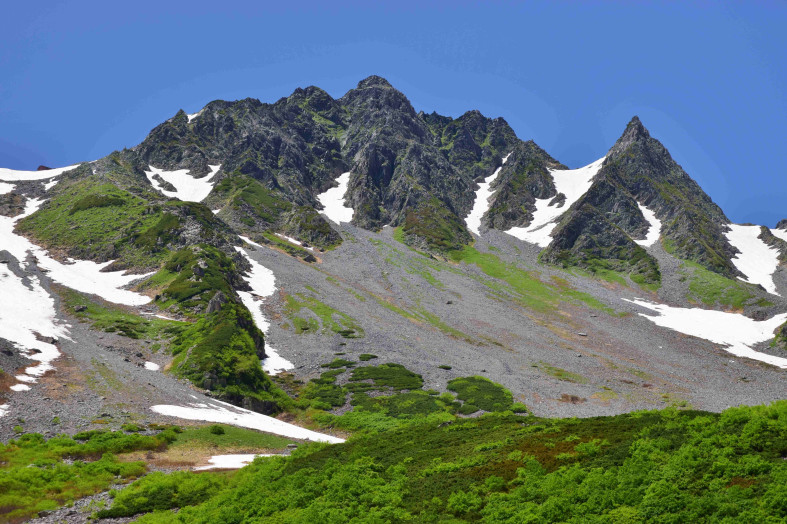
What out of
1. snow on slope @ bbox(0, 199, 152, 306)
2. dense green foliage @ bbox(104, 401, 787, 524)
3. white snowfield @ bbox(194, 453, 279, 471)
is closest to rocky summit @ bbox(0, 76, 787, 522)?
dense green foliage @ bbox(104, 401, 787, 524)

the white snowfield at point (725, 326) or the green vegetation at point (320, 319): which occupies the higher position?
the white snowfield at point (725, 326)

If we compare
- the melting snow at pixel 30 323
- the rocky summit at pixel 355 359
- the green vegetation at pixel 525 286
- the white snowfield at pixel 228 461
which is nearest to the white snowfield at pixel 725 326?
the rocky summit at pixel 355 359

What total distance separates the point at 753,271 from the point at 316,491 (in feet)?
741

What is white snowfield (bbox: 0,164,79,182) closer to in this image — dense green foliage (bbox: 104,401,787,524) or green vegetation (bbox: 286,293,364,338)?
green vegetation (bbox: 286,293,364,338)

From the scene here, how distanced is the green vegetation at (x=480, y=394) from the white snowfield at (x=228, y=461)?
28.9m

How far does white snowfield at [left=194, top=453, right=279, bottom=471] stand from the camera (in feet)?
98.6

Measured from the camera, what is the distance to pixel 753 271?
7195 inches

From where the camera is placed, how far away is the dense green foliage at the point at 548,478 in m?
13.8

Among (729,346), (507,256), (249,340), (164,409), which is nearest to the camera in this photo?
(164,409)

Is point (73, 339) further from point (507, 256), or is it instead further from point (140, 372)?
point (507, 256)

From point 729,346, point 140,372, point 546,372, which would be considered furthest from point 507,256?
point 140,372

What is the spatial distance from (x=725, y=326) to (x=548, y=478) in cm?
12407

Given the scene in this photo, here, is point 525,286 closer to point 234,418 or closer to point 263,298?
point 263,298

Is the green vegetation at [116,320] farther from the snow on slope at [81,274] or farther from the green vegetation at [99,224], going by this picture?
the green vegetation at [99,224]
